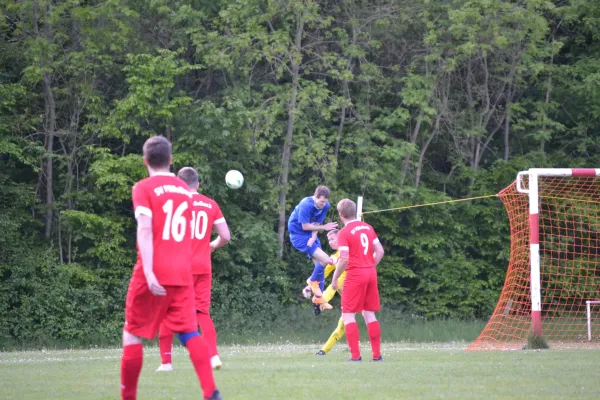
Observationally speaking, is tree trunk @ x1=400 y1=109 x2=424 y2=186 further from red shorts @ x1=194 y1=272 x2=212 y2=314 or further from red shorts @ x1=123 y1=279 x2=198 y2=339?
red shorts @ x1=123 y1=279 x2=198 y2=339

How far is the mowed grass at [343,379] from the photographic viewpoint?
695 centimetres

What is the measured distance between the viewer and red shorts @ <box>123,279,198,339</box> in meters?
6.07

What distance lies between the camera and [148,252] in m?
5.96

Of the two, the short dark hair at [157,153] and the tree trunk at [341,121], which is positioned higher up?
the tree trunk at [341,121]

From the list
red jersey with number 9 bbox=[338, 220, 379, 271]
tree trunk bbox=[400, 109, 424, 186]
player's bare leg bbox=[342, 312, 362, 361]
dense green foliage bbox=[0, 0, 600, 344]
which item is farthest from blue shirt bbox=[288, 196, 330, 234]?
tree trunk bbox=[400, 109, 424, 186]

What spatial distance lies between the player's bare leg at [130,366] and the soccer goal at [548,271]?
824cm

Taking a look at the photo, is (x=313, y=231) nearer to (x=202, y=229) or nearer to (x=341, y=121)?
(x=202, y=229)

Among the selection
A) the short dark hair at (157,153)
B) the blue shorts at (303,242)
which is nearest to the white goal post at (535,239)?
the blue shorts at (303,242)

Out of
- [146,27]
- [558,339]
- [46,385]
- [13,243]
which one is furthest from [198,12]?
[46,385]

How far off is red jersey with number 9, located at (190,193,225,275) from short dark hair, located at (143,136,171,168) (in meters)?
2.23

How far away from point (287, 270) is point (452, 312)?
4.68 m

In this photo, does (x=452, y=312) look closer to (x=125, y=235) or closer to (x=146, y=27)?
(x=125, y=235)

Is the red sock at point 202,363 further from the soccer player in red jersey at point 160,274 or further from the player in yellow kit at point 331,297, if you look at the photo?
the player in yellow kit at point 331,297

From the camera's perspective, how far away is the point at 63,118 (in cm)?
2291
